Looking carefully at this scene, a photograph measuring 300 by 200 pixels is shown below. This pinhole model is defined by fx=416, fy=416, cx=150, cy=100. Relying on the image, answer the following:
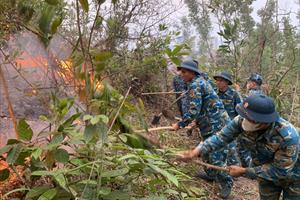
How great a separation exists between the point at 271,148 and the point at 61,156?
169cm

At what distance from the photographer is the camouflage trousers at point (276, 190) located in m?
3.63

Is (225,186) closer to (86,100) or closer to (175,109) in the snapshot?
(86,100)

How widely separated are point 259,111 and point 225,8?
26.5 feet

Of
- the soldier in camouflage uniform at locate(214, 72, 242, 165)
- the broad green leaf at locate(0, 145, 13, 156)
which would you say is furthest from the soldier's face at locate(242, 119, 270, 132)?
the soldier in camouflage uniform at locate(214, 72, 242, 165)

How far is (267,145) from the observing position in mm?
3424

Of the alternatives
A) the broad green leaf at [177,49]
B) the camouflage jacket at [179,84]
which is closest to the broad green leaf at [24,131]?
the broad green leaf at [177,49]

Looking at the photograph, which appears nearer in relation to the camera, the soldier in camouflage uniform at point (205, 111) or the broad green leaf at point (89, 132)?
the broad green leaf at point (89, 132)

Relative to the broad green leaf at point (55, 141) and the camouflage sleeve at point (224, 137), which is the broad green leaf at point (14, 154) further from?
the camouflage sleeve at point (224, 137)

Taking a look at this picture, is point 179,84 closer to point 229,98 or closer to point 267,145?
point 229,98

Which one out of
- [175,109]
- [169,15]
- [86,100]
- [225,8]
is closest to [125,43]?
[169,15]

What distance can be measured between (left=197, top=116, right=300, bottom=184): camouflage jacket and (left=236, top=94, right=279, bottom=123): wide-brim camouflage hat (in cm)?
15

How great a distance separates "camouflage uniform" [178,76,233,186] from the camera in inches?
191

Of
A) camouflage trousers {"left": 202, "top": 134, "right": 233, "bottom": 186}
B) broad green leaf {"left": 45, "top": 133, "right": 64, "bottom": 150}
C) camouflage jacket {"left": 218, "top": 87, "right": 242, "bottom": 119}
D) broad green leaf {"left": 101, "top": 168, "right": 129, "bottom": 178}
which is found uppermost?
broad green leaf {"left": 45, "top": 133, "right": 64, "bottom": 150}

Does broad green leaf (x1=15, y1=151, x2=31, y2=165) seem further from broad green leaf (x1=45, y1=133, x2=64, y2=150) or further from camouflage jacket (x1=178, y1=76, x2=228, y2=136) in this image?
camouflage jacket (x1=178, y1=76, x2=228, y2=136)
